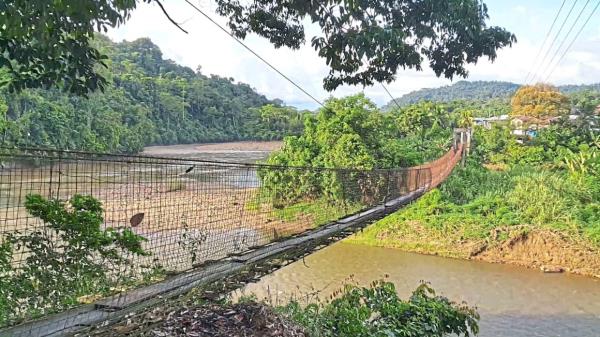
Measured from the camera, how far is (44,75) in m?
2.04

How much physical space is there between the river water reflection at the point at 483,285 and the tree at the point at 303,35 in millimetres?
3605

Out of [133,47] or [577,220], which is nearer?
[577,220]

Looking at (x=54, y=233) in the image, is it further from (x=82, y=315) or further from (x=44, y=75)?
(x=82, y=315)

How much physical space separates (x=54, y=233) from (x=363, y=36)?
1.81 m

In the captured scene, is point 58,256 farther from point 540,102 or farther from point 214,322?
point 540,102

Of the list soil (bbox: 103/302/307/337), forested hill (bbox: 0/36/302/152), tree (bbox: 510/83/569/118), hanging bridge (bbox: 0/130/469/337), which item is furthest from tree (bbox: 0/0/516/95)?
tree (bbox: 510/83/569/118)

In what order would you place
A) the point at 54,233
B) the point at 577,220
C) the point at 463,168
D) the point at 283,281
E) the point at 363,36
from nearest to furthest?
the point at 363,36 → the point at 54,233 → the point at 283,281 → the point at 577,220 → the point at 463,168

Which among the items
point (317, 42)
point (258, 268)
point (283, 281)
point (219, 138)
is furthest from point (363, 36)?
point (219, 138)

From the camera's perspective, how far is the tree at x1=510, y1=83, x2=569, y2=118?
15.4 meters

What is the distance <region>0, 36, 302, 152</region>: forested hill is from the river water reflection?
4.41m

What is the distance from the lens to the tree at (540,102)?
15383mm

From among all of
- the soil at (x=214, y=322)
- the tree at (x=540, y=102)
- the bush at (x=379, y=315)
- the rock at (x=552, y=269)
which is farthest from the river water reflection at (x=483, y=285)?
the tree at (x=540, y=102)

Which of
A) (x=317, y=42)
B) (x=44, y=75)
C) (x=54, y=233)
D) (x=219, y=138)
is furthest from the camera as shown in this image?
(x=219, y=138)

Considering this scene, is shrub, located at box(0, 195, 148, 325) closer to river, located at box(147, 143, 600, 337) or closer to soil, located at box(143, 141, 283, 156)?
river, located at box(147, 143, 600, 337)
